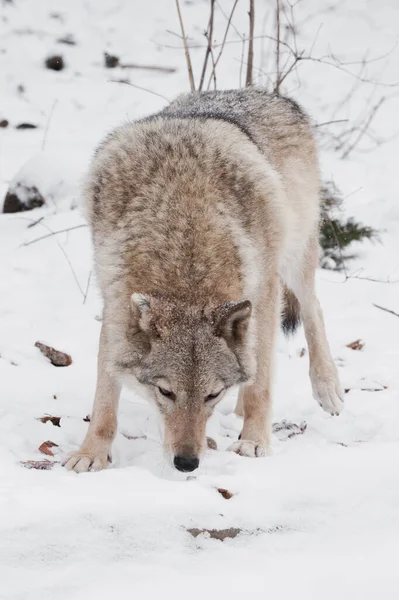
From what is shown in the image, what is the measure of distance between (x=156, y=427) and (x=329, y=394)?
48.8 inches

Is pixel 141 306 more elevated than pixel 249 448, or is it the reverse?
pixel 141 306

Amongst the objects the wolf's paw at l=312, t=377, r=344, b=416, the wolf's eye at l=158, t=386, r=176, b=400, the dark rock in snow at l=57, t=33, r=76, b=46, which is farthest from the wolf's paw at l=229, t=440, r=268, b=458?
the dark rock in snow at l=57, t=33, r=76, b=46

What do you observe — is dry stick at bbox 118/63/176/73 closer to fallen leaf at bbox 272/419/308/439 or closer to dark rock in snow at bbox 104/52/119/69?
dark rock in snow at bbox 104/52/119/69

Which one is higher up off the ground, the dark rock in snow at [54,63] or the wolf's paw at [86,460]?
the dark rock in snow at [54,63]

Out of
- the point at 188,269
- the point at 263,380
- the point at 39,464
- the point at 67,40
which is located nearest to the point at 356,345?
the point at 263,380

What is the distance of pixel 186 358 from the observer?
138 inches

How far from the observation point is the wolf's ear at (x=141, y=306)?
11.5 ft

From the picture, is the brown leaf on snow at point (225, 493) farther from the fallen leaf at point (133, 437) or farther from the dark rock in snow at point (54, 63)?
the dark rock in snow at point (54, 63)

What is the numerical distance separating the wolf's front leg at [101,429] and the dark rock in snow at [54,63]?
7650 millimetres

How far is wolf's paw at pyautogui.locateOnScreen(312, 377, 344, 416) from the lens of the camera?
502cm

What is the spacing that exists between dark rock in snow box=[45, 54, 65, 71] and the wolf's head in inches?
322

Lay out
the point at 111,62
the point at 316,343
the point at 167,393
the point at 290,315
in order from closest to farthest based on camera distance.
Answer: the point at 167,393
the point at 316,343
the point at 290,315
the point at 111,62

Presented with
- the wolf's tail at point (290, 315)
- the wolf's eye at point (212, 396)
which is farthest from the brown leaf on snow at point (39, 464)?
the wolf's tail at point (290, 315)

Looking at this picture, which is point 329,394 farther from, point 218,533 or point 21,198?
point 21,198
